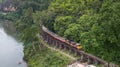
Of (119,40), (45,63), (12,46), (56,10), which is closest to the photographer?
(119,40)

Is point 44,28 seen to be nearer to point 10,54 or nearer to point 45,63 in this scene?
point 10,54

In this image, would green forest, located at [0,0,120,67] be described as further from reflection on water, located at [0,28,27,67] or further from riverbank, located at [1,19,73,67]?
reflection on water, located at [0,28,27,67]

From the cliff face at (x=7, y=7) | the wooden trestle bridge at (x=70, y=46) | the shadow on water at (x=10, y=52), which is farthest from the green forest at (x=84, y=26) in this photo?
the cliff face at (x=7, y=7)

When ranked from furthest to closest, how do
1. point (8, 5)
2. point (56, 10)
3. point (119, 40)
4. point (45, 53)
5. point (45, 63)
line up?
point (8, 5) < point (56, 10) < point (45, 53) < point (45, 63) < point (119, 40)

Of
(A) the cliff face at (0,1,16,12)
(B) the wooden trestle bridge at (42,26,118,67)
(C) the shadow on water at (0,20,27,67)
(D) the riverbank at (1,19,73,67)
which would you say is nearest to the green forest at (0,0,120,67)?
(D) the riverbank at (1,19,73,67)

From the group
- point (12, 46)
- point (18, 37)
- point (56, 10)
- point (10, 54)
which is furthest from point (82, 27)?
point (18, 37)
